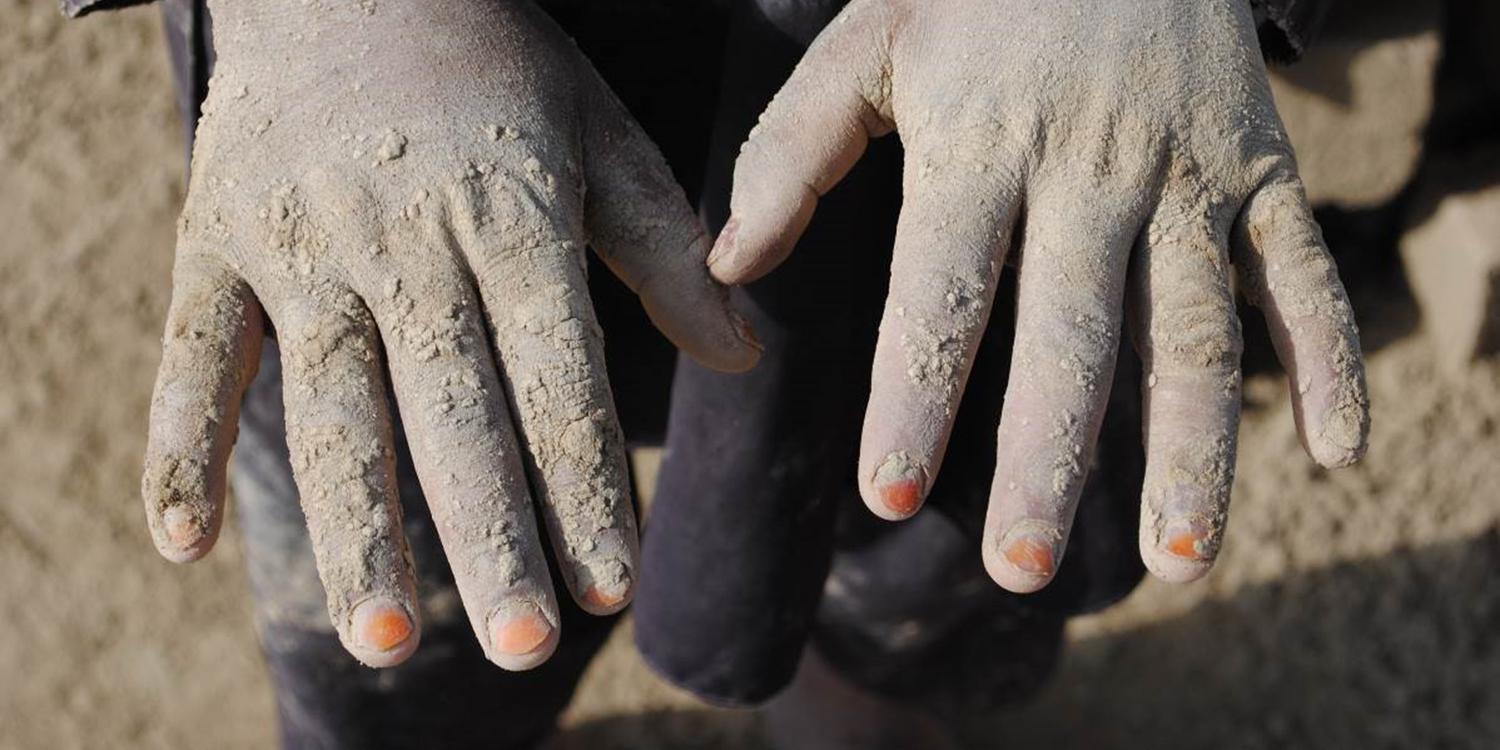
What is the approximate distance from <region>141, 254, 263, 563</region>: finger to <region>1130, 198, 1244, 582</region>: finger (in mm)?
566

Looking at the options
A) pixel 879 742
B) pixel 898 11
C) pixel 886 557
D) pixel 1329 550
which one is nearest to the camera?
pixel 898 11

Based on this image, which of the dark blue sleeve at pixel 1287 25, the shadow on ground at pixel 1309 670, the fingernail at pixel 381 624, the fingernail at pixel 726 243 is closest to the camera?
the fingernail at pixel 381 624

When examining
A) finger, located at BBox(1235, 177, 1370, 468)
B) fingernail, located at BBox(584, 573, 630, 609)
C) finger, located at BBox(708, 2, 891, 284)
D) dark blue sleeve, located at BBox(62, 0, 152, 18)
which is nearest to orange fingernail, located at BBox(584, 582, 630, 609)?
fingernail, located at BBox(584, 573, 630, 609)

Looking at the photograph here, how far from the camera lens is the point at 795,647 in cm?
142

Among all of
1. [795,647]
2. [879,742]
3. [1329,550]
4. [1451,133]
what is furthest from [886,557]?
[1451,133]

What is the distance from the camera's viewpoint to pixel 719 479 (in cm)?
128

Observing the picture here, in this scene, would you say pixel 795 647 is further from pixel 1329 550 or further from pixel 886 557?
pixel 1329 550

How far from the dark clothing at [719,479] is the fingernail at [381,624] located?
32 cm

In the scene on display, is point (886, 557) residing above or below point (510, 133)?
below

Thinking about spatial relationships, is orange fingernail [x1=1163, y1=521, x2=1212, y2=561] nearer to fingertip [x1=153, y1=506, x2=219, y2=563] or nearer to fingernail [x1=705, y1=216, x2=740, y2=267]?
Result: fingernail [x1=705, y1=216, x2=740, y2=267]

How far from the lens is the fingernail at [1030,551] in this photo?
0.87 m

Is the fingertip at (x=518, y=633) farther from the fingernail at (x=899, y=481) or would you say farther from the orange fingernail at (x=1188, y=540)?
the orange fingernail at (x=1188, y=540)

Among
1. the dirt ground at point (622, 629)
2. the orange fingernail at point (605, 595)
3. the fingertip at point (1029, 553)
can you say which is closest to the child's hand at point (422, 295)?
the orange fingernail at point (605, 595)

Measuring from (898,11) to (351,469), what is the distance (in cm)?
47
